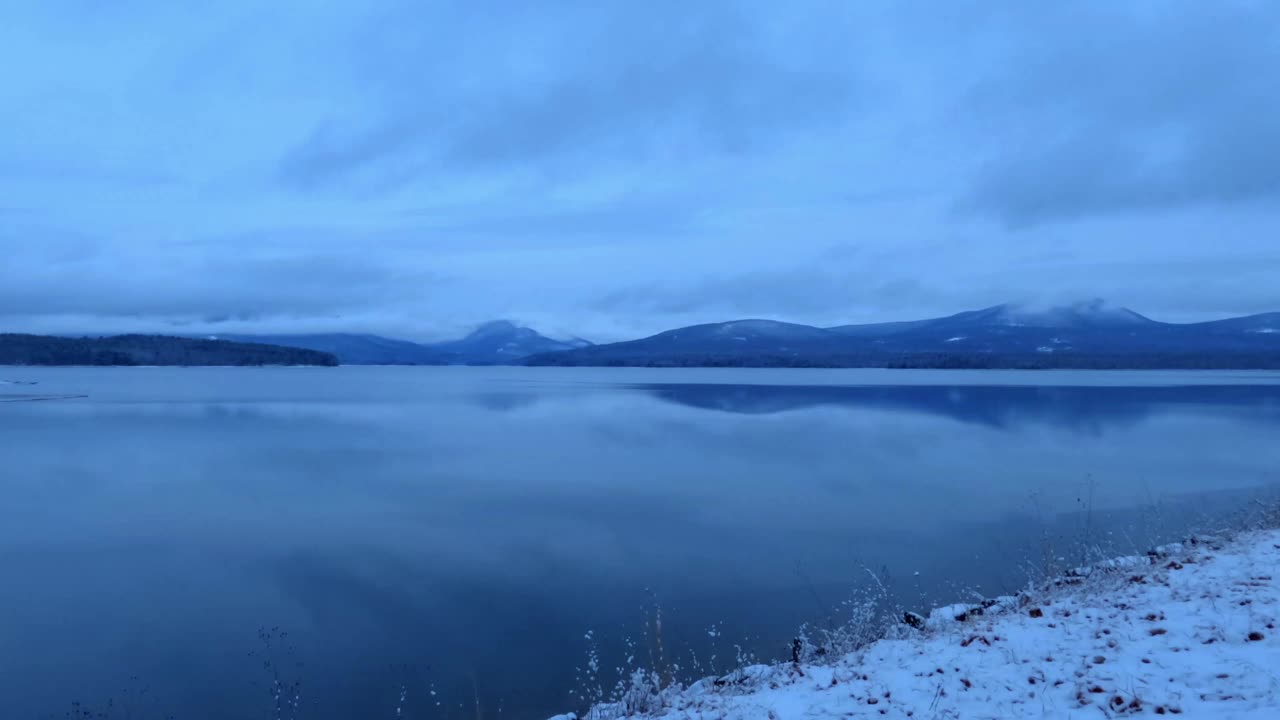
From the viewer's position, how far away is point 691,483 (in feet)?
61.9

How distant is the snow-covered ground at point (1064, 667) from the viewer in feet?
17.5

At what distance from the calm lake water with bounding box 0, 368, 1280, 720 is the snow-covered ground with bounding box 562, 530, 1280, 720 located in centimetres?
182

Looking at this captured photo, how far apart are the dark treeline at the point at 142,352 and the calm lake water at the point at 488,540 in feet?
385

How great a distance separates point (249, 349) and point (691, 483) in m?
150

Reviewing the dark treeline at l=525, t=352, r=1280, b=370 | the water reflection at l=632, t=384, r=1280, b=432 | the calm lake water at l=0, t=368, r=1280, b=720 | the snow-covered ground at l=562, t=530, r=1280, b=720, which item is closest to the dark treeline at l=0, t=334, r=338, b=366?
the dark treeline at l=525, t=352, r=1280, b=370

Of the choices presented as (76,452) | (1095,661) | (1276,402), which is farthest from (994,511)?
(1276,402)

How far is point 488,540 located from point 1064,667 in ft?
29.7

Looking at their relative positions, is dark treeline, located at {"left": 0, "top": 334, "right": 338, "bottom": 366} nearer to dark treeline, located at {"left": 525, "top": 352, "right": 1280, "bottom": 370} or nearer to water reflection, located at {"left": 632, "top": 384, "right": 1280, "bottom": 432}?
dark treeline, located at {"left": 525, "top": 352, "right": 1280, "bottom": 370}

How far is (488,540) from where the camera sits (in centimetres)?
1315

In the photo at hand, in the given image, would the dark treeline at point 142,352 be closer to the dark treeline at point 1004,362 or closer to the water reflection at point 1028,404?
the dark treeline at point 1004,362

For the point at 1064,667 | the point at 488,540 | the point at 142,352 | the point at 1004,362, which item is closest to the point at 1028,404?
the point at 488,540

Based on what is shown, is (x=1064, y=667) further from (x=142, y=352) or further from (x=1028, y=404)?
(x=142, y=352)

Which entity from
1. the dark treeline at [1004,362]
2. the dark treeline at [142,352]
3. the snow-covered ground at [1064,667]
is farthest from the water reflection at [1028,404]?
the dark treeline at [142,352]

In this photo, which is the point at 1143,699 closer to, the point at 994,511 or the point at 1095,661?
the point at 1095,661
